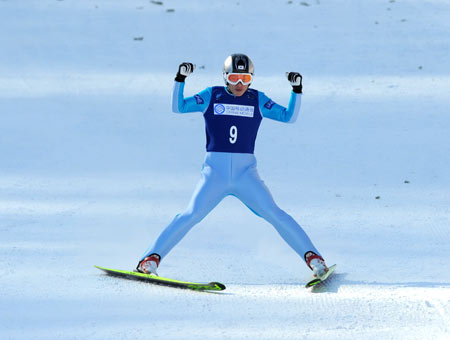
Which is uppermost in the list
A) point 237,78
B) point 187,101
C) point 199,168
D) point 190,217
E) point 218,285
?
point 237,78

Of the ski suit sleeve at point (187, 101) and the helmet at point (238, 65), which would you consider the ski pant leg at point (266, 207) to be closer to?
the ski suit sleeve at point (187, 101)

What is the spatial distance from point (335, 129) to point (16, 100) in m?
3.86

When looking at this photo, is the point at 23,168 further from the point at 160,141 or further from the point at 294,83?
the point at 294,83

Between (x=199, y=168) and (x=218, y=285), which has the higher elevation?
(x=218, y=285)

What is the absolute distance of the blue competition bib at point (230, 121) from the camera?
5781mm

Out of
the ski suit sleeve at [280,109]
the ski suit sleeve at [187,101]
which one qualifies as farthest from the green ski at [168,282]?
the ski suit sleeve at [280,109]

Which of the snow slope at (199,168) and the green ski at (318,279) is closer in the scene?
the snow slope at (199,168)

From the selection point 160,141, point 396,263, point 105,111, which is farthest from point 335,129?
point 396,263

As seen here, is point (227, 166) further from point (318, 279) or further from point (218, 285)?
point (318, 279)

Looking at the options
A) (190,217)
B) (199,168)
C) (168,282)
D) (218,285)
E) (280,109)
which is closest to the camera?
(218,285)

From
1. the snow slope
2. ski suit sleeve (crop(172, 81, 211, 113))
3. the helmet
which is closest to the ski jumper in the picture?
ski suit sleeve (crop(172, 81, 211, 113))

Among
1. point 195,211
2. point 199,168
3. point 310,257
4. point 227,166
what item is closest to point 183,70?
point 227,166

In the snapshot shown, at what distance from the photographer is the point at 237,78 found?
5754mm

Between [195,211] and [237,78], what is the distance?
2.81 ft
